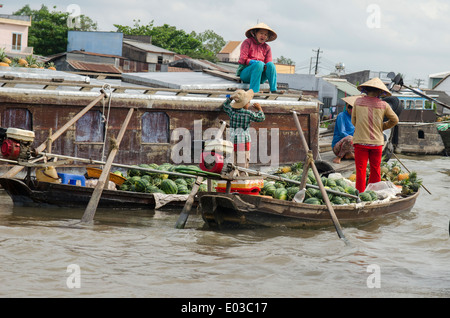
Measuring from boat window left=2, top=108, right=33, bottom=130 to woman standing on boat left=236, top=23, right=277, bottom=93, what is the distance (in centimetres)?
405

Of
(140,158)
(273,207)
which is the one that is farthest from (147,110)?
(273,207)

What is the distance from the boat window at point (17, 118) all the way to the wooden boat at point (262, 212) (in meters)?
3.78

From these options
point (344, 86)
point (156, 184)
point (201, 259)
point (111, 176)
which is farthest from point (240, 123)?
point (344, 86)

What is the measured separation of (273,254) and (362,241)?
1.82 metres

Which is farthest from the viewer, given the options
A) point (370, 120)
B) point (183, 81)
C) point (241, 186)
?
point (183, 81)

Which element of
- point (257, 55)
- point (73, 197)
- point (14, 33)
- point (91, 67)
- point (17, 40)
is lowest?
point (73, 197)

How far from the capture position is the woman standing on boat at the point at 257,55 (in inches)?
447

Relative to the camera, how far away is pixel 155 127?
11.2 m

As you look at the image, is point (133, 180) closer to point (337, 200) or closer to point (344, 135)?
point (337, 200)

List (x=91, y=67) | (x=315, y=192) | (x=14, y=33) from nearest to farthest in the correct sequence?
(x=315, y=192)
(x=91, y=67)
(x=14, y=33)

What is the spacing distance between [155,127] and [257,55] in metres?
2.36

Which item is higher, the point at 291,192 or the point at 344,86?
the point at 344,86

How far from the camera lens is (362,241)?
27.9ft
